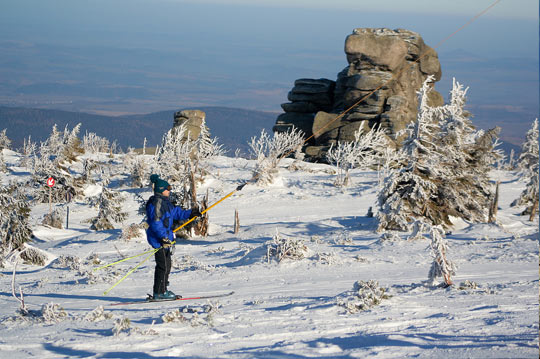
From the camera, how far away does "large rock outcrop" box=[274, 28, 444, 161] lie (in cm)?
4919

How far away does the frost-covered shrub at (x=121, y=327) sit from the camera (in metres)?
6.79

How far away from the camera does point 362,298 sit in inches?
302

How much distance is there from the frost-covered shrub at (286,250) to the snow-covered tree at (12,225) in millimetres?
7550

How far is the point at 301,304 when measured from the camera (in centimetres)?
791

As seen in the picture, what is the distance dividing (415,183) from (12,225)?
1221cm

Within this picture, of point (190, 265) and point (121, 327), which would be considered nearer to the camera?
point (121, 327)

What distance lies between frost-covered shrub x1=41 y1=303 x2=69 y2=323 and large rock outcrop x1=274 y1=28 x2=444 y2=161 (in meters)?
39.3

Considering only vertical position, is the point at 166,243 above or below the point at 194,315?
above

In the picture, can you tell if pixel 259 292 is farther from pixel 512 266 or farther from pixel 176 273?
pixel 512 266

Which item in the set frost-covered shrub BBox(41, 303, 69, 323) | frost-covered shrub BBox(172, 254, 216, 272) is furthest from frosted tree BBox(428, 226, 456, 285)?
frost-covered shrub BBox(41, 303, 69, 323)

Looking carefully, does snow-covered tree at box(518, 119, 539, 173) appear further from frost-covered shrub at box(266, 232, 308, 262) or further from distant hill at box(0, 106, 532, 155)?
distant hill at box(0, 106, 532, 155)

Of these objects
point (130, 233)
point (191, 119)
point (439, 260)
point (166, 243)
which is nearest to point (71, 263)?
point (130, 233)

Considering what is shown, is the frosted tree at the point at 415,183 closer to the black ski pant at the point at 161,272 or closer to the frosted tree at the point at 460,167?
the frosted tree at the point at 460,167

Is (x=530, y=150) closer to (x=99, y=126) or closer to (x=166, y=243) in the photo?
(x=166, y=243)
